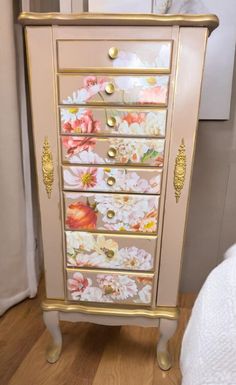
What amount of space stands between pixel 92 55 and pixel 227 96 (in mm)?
695

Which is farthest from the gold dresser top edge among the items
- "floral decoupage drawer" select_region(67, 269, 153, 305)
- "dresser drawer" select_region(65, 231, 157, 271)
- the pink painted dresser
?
"floral decoupage drawer" select_region(67, 269, 153, 305)

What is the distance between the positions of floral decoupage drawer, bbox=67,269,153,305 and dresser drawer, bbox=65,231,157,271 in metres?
0.03

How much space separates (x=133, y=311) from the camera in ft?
3.71

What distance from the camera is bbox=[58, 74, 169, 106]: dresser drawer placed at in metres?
0.91

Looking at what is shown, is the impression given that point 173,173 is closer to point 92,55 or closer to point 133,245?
point 133,245

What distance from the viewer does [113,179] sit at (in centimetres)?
100

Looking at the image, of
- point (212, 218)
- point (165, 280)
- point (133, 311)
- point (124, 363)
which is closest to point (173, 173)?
point (165, 280)

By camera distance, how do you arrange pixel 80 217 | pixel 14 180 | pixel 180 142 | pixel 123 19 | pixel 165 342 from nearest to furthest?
pixel 123 19 → pixel 180 142 → pixel 80 217 → pixel 165 342 → pixel 14 180

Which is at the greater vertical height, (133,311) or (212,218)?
(212,218)

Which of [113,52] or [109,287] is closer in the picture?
[113,52]

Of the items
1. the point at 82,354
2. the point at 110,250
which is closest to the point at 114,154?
the point at 110,250

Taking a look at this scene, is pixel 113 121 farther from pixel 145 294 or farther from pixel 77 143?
pixel 145 294

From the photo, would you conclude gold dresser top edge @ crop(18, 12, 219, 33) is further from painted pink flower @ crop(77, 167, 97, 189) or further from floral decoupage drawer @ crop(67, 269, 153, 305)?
floral decoupage drawer @ crop(67, 269, 153, 305)

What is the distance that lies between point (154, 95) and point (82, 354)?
1032 millimetres
